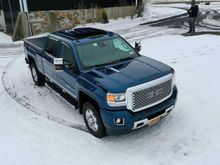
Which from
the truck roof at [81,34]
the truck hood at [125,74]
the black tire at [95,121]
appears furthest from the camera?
the truck roof at [81,34]

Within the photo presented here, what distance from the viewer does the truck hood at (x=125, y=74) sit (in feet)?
16.6

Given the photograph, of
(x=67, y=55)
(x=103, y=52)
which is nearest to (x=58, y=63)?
(x=67, y=55)

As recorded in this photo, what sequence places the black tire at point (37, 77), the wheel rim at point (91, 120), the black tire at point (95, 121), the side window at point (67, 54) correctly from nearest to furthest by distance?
the black tire at point (95, 121) → the wheel rim at point (91, 120) → the side window at point (67, 54) → the black tire at point (37, 77)

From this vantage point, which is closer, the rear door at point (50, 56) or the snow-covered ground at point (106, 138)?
the snow-covered ground at point (106, 138)

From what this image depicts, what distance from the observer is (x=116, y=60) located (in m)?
6.18

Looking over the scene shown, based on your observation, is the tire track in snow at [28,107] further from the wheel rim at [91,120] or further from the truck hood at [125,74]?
the truck hood at [125,74]

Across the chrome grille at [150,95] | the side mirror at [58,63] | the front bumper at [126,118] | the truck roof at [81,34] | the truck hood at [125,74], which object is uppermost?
the truck roof at [81,34]

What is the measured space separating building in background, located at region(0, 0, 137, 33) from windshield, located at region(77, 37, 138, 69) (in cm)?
1413

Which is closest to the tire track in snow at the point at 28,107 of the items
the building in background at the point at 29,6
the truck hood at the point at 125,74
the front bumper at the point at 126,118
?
the front bumper at the point at 126,118

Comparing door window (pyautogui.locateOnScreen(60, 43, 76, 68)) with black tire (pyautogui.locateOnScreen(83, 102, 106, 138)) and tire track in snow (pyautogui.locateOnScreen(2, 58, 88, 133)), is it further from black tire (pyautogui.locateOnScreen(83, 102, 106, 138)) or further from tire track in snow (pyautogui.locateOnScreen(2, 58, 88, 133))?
tire track in snow (pyautogui.locateOnScreen(2, 58, 88, 133))

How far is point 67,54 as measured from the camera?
648cm

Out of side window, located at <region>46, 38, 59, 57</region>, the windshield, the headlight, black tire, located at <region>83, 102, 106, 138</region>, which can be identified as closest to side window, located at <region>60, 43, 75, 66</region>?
the windshield

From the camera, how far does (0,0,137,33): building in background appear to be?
802 inches

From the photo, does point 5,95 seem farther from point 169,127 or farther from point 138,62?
point 169,127
